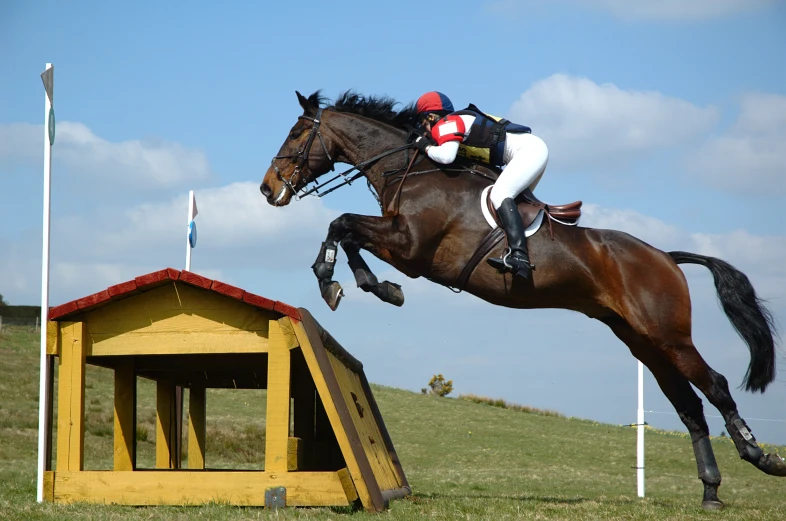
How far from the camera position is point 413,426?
2261 cm

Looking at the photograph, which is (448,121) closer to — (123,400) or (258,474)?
(258,474)

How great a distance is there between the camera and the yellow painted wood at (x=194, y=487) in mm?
5578

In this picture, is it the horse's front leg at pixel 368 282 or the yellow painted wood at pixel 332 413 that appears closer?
the yellow painted wood at pixel 332 413

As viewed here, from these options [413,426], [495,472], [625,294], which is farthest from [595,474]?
[625,294]

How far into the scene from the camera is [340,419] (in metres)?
5.57

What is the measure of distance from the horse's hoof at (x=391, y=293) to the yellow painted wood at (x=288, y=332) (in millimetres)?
773

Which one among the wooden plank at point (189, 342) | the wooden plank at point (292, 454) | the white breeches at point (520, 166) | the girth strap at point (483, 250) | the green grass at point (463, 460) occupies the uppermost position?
the white breeches at point (520, 166)

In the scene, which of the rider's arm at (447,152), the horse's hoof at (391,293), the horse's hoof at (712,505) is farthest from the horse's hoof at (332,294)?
the horse's hoof at (712,505)

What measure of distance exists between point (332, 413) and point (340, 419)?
7 cm

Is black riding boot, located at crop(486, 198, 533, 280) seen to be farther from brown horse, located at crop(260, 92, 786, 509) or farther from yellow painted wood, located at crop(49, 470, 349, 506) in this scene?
yellow painted wood, located at crop(49, 470, 349, 506)

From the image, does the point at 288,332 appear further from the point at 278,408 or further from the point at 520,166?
the point at 520,166

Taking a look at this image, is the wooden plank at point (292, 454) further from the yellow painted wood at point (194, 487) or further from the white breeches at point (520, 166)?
the white breeches at point (520, 166)

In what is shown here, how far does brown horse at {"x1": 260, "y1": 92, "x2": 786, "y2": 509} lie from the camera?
244 inches

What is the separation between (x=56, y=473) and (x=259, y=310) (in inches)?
72.3
